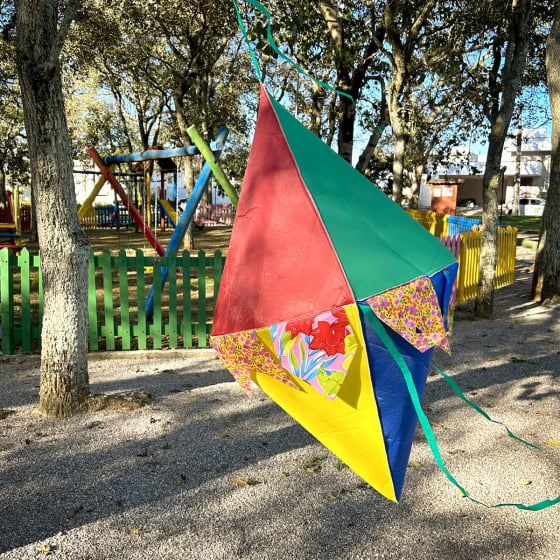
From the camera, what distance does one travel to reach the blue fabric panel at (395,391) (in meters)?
2.58

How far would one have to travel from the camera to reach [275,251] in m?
2.71

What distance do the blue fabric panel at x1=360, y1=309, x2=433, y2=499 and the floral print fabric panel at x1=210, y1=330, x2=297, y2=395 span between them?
0.45 metres

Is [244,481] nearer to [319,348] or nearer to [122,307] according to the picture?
[319,348]

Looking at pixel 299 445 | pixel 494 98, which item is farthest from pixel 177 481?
pixel 494 98

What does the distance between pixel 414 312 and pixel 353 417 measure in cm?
57

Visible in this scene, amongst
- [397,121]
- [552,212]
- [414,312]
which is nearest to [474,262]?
[552,212]

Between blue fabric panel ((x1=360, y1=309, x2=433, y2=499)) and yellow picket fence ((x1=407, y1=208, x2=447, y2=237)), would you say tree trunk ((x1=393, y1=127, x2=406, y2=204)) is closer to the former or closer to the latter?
yellow picket fence ((x1=407, y1=208, x2=447, y2=237))

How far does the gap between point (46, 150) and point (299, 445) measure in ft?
10.0

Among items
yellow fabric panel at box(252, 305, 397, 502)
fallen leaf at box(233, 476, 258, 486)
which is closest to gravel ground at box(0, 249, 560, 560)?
fallen leaf at box(233, 476, 258, 486)

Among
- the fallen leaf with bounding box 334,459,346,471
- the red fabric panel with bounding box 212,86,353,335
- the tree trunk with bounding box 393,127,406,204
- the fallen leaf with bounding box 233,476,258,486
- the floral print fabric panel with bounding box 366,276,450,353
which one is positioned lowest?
the fallen leaf with bounding box 334,459,346,471

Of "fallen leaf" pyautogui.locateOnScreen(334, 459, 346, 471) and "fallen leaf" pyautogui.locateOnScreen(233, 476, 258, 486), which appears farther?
"fallen leaf" pyautogui.locateOnScreen(334, 459, 346, 471)

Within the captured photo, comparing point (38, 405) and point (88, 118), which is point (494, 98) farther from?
point (88, 118)

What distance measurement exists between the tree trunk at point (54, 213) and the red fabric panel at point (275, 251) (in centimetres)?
233

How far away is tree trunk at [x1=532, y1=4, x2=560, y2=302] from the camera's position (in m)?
9.30
